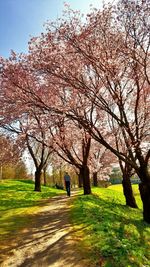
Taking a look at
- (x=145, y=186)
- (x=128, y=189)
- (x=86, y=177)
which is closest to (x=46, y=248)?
(x=145, y=186)

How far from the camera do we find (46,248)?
1013cm

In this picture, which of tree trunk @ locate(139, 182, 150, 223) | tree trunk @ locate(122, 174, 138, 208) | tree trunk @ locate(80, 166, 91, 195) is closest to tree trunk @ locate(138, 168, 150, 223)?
tree trunk @ locate(139, 182, 150, 223)

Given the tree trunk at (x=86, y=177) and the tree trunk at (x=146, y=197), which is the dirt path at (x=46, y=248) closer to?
the tree trunk at (x=146, y=197)

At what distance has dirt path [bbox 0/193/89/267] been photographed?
8750 millimetres

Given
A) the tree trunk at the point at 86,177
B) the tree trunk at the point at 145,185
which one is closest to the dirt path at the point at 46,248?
the tree trunk at the point at 145,185

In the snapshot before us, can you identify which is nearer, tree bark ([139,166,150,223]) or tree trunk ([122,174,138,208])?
tree bark ([139,166,150,223])

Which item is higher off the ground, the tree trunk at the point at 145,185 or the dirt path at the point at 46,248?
the tree trunk at the point at 145,185

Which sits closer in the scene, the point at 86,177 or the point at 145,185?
the point at 145,185

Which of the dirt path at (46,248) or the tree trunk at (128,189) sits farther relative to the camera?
the tree trunk at (128,189)

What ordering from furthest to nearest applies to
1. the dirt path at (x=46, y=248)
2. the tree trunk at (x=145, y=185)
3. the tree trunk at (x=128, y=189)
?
the tree trunk at (x=128, y=189) → the tree trunk at (x=145, y=185) → the dirt path at (x=46, y=248)

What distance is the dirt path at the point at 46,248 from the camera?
8750 mm

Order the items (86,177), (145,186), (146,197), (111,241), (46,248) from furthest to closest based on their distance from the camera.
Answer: (86,177)
(146,197)
(145,186)
(111,241)
(46,248)

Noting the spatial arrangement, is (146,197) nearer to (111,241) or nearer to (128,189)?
(111,241)

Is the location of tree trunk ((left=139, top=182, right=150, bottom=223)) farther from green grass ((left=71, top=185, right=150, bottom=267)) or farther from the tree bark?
green grass ((left=71, top=185, right=150, bottom=267))
